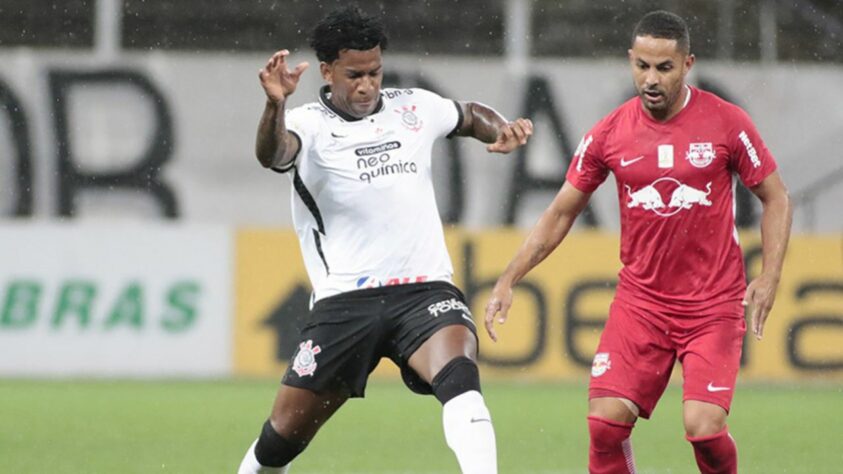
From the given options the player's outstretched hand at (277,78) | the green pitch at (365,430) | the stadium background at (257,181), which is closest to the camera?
the player's outstretched hand at (277,78)

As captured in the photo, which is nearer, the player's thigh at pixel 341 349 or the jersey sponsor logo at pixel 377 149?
the player's thigh at pixel 341 349

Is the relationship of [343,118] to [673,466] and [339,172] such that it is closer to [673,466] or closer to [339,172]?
[339,172]

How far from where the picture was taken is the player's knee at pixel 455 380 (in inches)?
252

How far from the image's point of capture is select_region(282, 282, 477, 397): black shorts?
6664mm

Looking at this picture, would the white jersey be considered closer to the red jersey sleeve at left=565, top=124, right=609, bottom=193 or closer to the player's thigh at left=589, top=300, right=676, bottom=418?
the red jersey sleeve at left=565, top=124, right=609, bottom=193

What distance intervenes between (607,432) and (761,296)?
0.81 meters

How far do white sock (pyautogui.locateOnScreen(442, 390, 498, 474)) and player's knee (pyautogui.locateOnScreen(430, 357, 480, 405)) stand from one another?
3 cm

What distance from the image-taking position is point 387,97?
704 centimetres

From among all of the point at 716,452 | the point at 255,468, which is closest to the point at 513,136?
the point at 716,452

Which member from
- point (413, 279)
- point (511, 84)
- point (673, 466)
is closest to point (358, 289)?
point (413, 279)

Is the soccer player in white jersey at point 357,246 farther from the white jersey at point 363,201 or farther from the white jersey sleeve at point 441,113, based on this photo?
the white jersey sleeve at point 441,113

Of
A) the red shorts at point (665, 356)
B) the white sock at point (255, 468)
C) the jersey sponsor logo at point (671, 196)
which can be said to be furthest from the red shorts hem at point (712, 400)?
the white sock at point (255, 468)

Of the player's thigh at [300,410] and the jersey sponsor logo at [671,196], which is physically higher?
the jersey sponsor logo at [671,196]

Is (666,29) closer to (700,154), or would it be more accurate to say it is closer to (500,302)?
(700,154)
